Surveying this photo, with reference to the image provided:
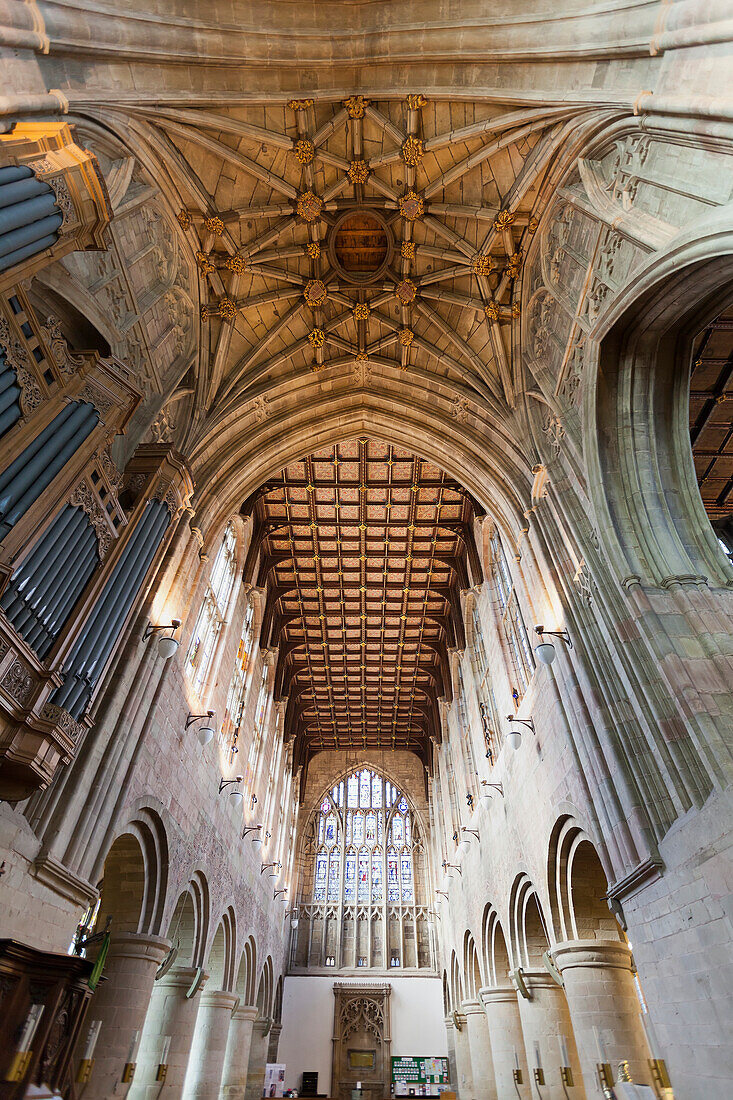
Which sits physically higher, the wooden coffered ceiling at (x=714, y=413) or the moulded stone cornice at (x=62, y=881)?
the wooden coffered ceiling at (x=714, y=413)

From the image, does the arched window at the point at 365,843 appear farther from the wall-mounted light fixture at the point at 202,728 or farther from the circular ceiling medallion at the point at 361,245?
the circular ceiling medallion at the point at 361,245

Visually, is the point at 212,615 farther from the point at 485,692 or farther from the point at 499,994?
the point at 499,994

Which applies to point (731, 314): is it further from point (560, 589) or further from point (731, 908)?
point (731, 908)

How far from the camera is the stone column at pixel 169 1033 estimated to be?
937 cm

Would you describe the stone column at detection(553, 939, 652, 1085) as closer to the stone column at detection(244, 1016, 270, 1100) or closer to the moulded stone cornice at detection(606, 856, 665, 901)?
the moulded stone cornice at detection(606, 856, 665, 901)

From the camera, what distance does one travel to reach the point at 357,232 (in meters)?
12.8

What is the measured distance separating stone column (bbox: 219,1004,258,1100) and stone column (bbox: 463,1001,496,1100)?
5.96m

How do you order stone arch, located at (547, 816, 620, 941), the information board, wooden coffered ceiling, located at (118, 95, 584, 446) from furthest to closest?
the information board, wooden coffered ceiling, located at (118, 95, 584, 446), stone arch, located at (547, 816, 620, 941)

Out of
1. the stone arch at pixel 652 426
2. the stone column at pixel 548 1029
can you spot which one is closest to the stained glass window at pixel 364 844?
the stone column at pixel 548 1029

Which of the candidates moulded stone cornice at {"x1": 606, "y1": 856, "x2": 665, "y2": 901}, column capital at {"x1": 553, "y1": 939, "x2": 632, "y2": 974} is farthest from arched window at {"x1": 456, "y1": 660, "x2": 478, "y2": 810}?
moulded stone cornice at {"x1": 606, "y1": 856, "x2": 665, "y2": 901}

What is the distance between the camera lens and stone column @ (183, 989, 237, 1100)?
1177 cm

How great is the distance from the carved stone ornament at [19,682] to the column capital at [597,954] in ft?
26.8

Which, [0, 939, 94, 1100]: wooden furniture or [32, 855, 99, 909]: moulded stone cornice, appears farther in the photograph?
[32, 855, 99, 909]: moulded stone cornice

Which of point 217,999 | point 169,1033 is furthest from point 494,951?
point 169,1033
